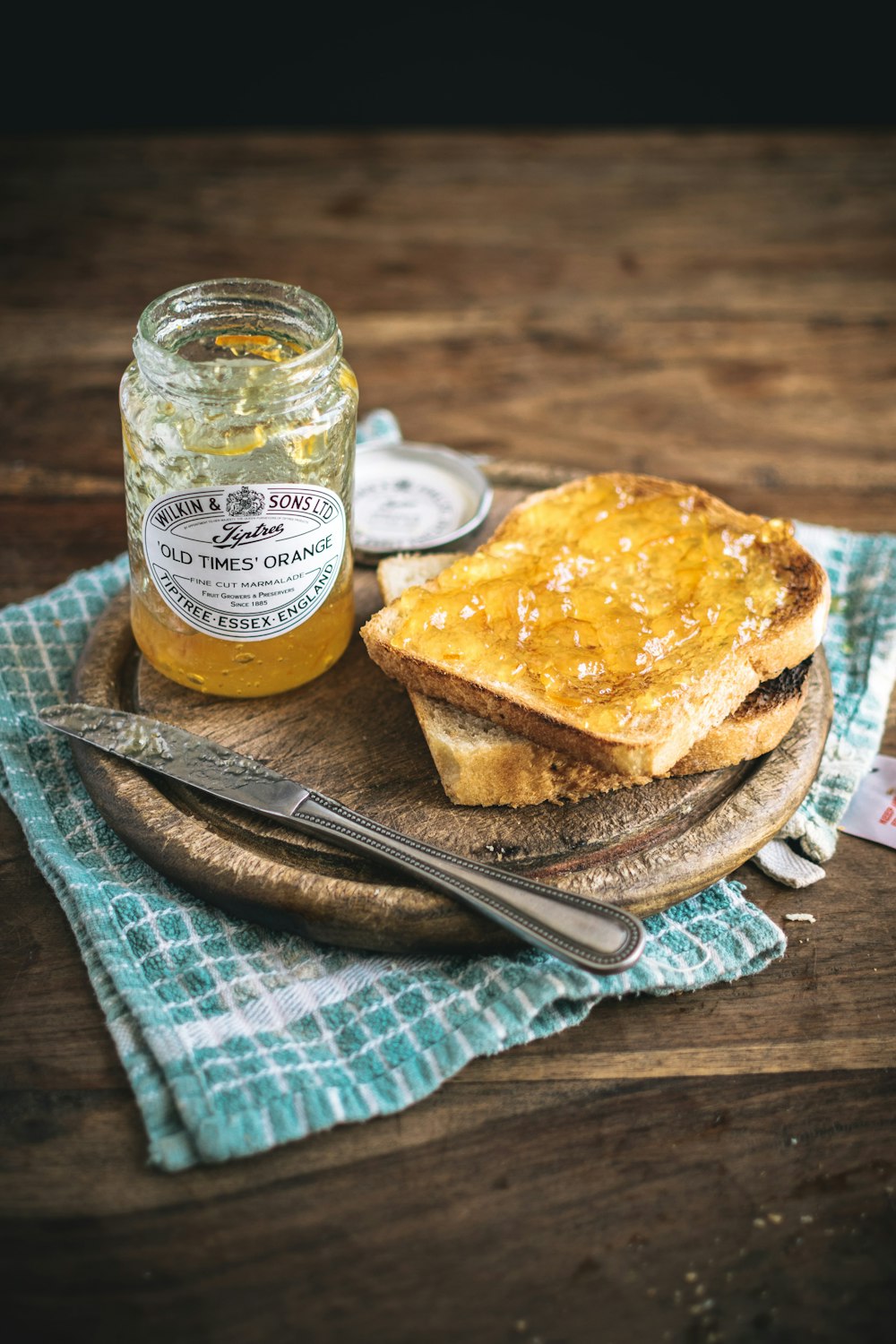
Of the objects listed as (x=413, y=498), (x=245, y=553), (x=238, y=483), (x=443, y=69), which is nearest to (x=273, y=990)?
(x=245, y=553)

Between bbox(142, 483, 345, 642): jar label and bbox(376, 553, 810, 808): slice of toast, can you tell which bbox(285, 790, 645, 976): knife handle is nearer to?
bbox(376, 553, 810, 808): slice of toast

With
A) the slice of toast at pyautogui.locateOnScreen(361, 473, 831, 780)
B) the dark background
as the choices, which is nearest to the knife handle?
the slice of toast at pyautogui.locateOnScreen(361, 473, 831, 780)

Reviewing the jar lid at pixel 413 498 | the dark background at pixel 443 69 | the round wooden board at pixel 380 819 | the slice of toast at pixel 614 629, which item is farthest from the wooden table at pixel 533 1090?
the dark background at pixel 443 69

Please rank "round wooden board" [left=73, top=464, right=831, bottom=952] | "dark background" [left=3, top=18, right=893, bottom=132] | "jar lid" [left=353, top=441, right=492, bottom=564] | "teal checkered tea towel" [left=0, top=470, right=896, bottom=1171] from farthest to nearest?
1. "dark background" [left=3, top=18, right=893, bottom=132]
2. "jar lid" [left=353, top=441, right=492, bottom=564]
3. "round wooden board" [left=73, top=464, right=831, bottom=952]
4. "teal checkered tea towel" [left=0, top=470, right=896, bottom=1171]

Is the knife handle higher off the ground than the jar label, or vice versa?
the jar label

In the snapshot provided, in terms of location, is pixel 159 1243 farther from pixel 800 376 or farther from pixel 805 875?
pixel 800 376

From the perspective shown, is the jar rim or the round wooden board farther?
the jar rim

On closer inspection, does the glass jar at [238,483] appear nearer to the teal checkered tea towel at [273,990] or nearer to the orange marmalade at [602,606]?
the orange marmalade at [602,606]
